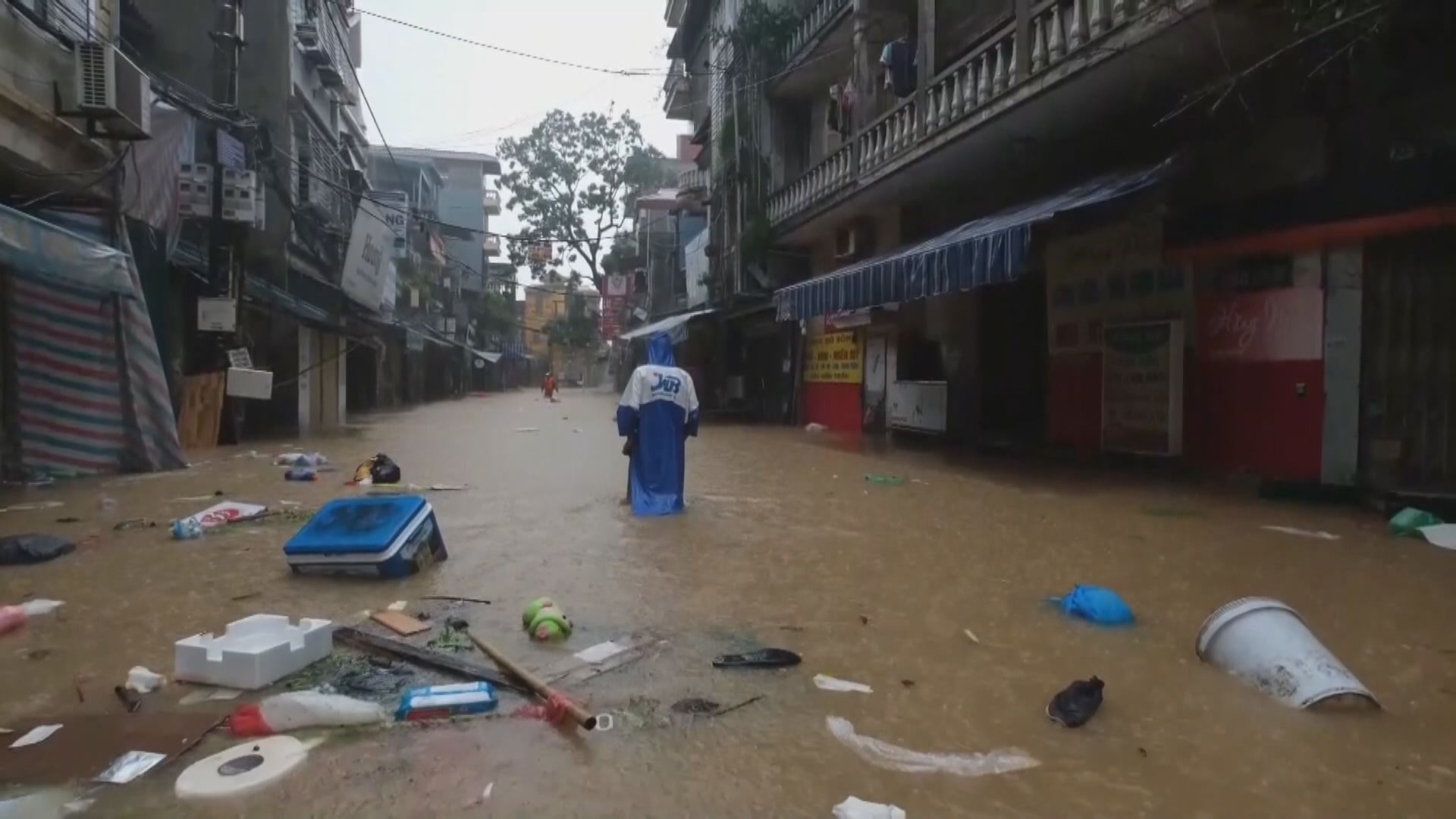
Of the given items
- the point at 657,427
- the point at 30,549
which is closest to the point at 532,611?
the point at 657,427

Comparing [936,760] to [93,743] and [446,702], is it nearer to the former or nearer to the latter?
[446,702]

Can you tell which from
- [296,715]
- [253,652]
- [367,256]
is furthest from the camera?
[367,256]

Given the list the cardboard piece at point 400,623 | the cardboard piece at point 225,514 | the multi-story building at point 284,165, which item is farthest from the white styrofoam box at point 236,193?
the cardboard piece at point 400,623

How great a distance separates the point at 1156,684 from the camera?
3.43m

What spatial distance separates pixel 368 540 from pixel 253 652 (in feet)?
5.92

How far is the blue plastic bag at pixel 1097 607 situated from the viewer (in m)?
4.22

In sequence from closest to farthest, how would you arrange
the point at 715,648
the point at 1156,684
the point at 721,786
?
the point at 721,786 → the point at 1156,684 → the point at 715,648

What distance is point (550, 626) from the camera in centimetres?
397

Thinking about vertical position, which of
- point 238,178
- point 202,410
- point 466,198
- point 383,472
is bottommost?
point 383,472

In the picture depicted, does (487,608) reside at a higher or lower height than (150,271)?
lower

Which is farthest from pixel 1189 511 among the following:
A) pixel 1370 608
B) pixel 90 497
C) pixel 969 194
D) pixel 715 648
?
pixel 90 497

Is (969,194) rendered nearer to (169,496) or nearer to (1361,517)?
(1361,517)

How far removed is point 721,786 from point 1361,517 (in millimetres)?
6417

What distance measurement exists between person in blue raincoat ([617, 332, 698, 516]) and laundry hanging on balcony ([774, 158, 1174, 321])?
3578 millimetres
